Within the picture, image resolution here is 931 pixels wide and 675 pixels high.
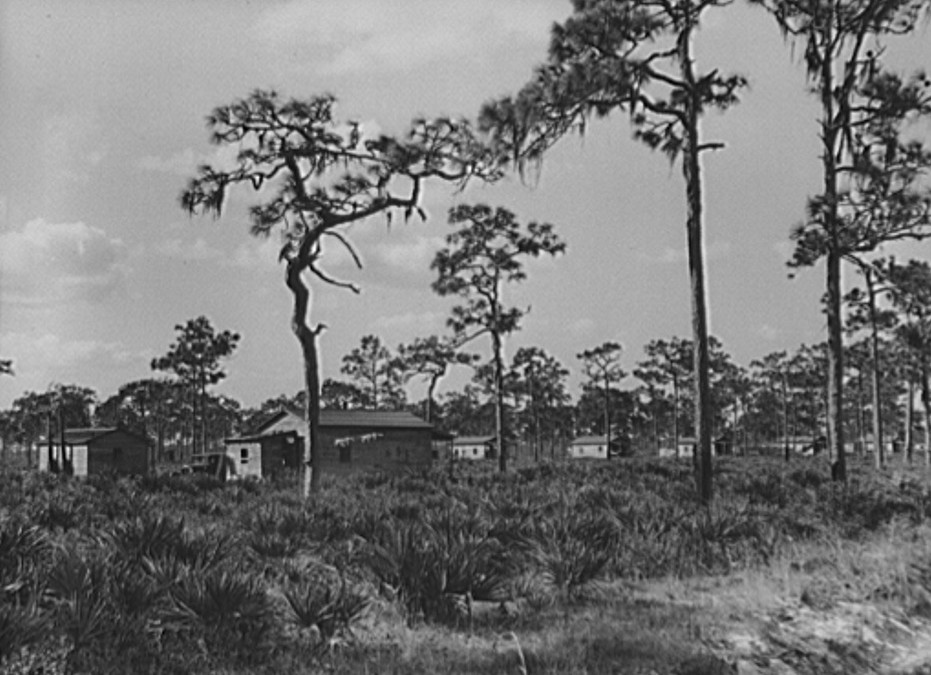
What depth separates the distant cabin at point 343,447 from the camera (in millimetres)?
46406

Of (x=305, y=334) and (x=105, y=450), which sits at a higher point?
(x=305, y=334)

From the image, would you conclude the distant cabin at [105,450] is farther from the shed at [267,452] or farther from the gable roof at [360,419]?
the gable roof at [360,419]

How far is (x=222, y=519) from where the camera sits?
Result: 12.9m

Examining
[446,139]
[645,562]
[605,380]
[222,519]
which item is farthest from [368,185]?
[605,380]

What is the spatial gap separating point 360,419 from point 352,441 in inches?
106

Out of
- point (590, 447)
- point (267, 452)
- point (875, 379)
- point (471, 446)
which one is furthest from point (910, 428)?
point (471, 446)

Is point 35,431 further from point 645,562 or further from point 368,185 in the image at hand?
point 645,562

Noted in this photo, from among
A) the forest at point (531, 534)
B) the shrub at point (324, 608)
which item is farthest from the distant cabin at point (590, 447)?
the shrub at point (324, 608)

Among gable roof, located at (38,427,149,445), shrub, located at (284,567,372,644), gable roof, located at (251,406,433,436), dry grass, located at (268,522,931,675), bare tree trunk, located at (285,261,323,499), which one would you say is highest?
bare tree trunk, located at (285,261,323,499)

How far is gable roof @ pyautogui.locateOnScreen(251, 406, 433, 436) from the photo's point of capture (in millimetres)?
47062

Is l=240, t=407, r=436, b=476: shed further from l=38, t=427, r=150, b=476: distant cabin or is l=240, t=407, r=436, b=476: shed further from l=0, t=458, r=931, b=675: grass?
l=0, t=458, r=931, b=675: grass

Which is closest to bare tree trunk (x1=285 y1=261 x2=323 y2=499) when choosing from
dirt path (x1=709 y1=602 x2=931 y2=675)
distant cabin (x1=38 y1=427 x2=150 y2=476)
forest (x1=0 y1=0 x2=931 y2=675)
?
forest (x1=0 y1=0 x2=931 y2=675)

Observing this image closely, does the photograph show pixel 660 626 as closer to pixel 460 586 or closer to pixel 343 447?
pixel 460 586

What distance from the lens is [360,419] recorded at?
158 ft
